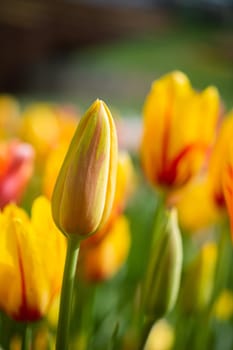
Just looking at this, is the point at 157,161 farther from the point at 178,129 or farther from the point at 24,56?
the point at 24,56

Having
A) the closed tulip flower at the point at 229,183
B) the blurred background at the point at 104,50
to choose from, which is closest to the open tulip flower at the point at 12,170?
the closed tulip flower at the point at 229,183

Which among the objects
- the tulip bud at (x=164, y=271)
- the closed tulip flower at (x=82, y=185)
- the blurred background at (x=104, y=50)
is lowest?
the tulip bud at (x=164, y=271)

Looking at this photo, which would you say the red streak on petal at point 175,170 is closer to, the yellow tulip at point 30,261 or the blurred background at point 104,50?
the yellow tulip at point 30,261

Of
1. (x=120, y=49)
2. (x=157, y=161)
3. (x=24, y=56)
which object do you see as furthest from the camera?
(x=120, y=49)

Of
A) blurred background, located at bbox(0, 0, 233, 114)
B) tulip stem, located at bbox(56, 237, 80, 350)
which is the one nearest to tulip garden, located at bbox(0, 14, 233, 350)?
tulip stem, located at bbox(56, 237, 80, 350)

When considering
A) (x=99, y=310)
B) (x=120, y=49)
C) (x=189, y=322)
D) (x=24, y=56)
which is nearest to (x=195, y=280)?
(x=189, y=322)

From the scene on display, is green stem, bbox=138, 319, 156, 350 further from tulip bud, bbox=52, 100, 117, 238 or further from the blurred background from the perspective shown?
the blurred background
